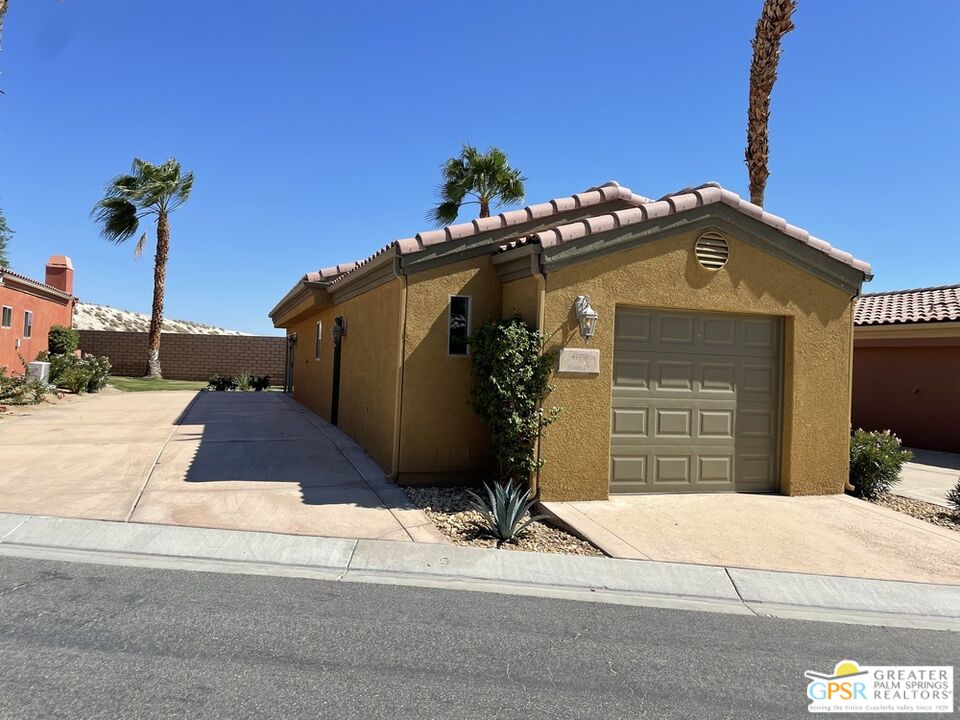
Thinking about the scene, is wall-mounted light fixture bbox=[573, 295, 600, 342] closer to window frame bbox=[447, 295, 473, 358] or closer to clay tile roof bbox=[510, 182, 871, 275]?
clay tile roof bbox=[510, 182, 871, 275]

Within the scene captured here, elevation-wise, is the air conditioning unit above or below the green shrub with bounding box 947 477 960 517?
above

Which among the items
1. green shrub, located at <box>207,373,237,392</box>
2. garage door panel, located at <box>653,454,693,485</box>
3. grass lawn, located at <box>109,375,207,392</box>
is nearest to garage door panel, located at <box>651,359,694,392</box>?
garage door panel, located at <box>653,454,693,485</box>

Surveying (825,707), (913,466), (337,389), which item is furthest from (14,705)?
(913,466)

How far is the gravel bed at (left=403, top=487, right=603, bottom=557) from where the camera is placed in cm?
652

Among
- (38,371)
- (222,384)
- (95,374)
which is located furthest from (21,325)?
(222,384)

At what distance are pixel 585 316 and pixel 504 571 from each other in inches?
127

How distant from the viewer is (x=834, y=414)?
8.95m

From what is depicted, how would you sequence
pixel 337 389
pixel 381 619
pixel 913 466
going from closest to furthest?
pixel 381 619 → pixel 913 466 → pixel 337 389

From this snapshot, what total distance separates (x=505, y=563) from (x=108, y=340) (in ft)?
96.9

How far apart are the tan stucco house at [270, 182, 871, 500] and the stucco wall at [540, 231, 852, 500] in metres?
0.02

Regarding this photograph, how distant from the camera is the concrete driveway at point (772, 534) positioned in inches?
244

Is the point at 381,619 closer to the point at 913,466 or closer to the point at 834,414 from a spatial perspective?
the point at 834,414

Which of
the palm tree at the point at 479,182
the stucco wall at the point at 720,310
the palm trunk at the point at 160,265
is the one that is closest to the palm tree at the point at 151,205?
the palm trunk at the point at 160,265

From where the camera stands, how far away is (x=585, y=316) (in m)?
7.80
